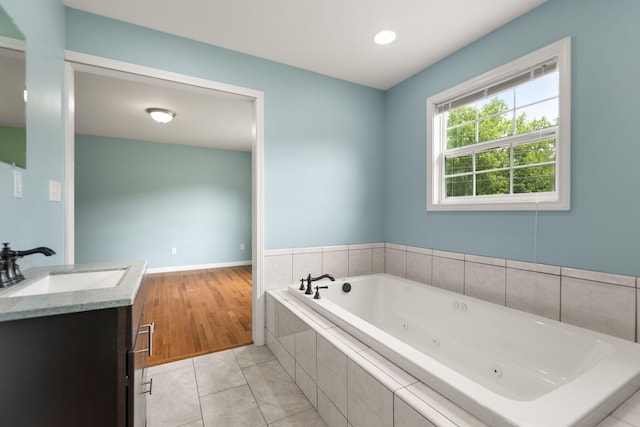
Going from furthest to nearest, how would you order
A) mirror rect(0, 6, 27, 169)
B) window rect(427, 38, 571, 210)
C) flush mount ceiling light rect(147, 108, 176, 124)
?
flush mount ceiling light rect(147, 108, 176, 124), window rect(427, 38, 571, 210), mirror rect(0, 6, 27, 169)

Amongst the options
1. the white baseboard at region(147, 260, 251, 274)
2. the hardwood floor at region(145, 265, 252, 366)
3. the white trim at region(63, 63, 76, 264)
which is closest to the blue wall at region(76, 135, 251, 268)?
the white baseboard at region(147, 260, 251, 274)

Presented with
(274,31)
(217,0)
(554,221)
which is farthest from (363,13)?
(554,221)

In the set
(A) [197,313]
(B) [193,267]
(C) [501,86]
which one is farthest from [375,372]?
(B) [193,267]

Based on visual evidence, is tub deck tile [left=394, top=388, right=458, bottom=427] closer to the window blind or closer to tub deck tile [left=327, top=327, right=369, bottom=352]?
tub deck tile [left=327, top=327, right=369, bottom=352]

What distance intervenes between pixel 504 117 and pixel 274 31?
1.78 meters

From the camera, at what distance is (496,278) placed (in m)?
2.01

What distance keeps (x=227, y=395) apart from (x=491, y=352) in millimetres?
1679

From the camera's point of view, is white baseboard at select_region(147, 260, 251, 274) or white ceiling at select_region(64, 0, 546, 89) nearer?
white ceiling at select_region(64, 0, 546, 89)

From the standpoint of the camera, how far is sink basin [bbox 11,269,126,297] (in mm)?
1205

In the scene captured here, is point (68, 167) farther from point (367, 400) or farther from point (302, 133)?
point (367, 400)

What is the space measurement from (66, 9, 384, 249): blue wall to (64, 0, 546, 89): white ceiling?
0.13 metres

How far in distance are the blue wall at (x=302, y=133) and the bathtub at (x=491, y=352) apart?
0.58 meters

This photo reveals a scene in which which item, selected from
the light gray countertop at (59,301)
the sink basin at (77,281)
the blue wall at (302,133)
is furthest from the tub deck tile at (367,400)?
the blue wall at (302,133)

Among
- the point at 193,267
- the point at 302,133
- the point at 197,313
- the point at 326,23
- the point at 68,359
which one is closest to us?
the point at 68,359
